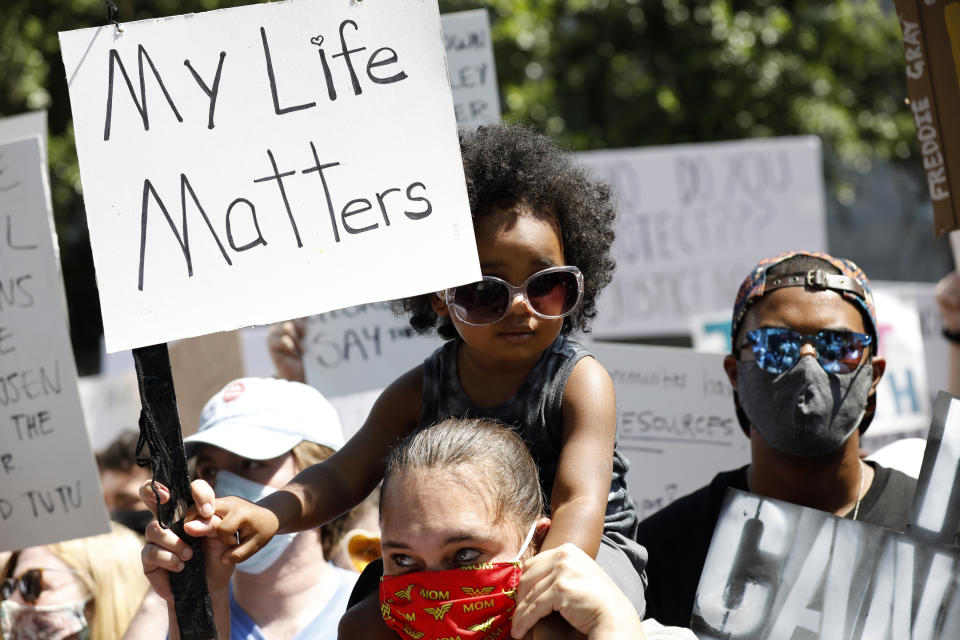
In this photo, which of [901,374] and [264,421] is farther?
[901,374]

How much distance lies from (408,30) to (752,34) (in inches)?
347

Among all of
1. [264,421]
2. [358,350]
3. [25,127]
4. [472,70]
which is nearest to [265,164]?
[264,421]

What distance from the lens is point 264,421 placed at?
2.90 m

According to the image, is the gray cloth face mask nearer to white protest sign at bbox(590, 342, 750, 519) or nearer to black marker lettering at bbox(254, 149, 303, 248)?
white protest sign at bbox(590, 342, 750, 519)

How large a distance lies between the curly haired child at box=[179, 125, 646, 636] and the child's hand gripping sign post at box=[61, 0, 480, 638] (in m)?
0.21

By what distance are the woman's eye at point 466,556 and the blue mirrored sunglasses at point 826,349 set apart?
3.42 ft

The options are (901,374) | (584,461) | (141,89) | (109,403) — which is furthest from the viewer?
(109,403)

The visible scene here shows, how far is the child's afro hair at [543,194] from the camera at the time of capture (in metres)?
2.15

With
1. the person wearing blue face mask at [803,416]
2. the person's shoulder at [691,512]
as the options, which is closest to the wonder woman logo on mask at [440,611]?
the person wearing blue face mask at [803,416]

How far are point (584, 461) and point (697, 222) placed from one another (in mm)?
4390

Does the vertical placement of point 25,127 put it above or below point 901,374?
above

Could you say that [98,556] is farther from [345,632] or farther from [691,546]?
[691,546]

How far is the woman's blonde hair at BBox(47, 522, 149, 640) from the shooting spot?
3160 mm

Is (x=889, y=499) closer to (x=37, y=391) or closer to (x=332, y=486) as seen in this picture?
(x=332, y=486)
